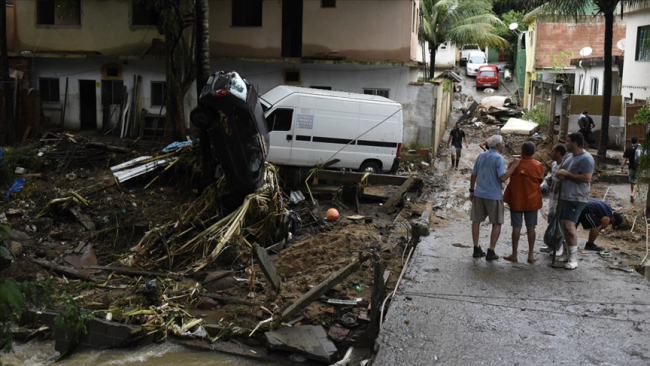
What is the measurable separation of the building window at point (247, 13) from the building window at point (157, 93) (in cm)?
315

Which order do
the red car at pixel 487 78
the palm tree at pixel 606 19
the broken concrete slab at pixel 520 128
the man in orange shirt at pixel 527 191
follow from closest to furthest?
the man in orange shirt at pixel 527 191 < the palm tree at pixel 606 19 < the broken concrete slab at pixel 520 128 < the red car at pixel 487 78

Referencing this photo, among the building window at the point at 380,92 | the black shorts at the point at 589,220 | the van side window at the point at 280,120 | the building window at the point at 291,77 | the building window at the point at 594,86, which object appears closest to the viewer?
the black shorts at the point at 589,220

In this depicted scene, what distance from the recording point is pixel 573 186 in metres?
7.93

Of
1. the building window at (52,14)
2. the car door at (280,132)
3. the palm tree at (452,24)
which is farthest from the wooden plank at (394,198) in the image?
the palm tree at (452,24)

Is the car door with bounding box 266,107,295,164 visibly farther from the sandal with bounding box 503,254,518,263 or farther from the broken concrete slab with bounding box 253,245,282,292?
the sandal with bounding box 503,254,518,263

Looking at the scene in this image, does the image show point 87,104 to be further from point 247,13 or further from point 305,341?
point 305,341

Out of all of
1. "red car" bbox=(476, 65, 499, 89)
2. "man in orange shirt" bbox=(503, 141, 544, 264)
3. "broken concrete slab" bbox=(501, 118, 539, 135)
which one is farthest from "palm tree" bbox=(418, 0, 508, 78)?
"man in orange shirt" bbox=(503, 141, 544, 264)

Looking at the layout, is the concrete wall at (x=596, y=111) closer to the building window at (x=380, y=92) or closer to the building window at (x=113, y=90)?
the building window at (x=380, y=92)

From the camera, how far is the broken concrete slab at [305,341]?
7.01 metres

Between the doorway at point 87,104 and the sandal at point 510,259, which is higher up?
the doorway at point 87,104

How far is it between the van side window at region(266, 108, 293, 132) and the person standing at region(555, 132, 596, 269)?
876cm

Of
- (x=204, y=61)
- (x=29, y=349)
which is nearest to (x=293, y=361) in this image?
(x=29, y=349)

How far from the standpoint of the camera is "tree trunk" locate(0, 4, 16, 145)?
18594mm

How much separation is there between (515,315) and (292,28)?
1710 centimetres
